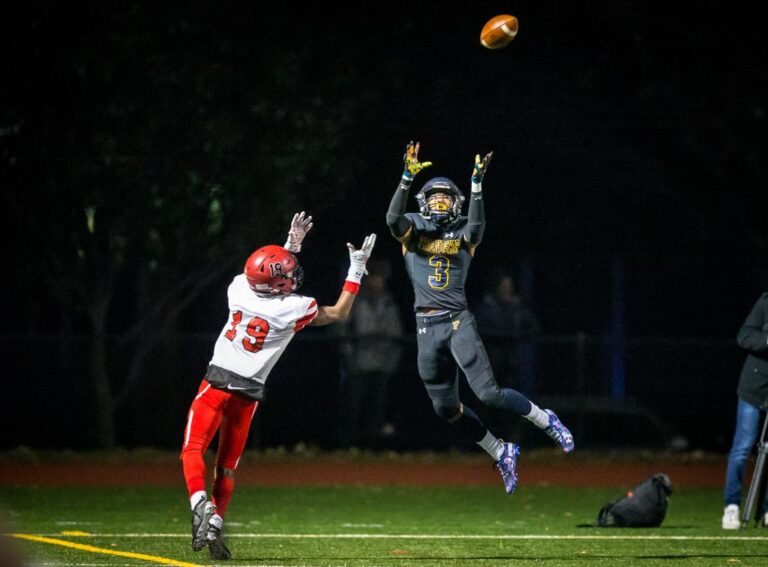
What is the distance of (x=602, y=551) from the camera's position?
10016 millimetres

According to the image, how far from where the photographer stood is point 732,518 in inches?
470

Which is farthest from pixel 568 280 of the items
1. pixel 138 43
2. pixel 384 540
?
pixel 384 540

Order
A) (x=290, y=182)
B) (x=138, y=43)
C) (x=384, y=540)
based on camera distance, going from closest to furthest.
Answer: (x=384, y=540)
(x=138, y=43)
(x=290, y=182)

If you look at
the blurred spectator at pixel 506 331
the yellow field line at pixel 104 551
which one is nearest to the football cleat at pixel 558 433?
the yellow field line at pixel 104 551

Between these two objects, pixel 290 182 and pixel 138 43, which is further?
pixel 290 182

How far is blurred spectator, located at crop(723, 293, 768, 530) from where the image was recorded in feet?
38.7

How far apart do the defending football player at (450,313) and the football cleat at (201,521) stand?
2.30 metres

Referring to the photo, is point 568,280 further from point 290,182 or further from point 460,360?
point 460,360

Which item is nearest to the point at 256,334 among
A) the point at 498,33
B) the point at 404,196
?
the point at 404,196

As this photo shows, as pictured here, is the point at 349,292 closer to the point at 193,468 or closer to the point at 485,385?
the point at 485,385

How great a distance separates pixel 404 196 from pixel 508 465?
7.04 feet

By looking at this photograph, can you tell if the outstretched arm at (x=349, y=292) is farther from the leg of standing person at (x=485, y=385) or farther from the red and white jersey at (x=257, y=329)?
the leg of standing person at (x=485, y=385)

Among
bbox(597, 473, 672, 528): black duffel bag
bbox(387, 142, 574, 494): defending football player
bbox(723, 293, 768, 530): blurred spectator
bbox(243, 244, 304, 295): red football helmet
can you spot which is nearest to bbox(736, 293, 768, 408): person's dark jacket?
bbox(723, 293, 768, 530): blurred spectator

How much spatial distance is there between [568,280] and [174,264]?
9790 millimetres
